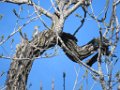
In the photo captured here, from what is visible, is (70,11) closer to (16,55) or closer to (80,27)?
(80,27)

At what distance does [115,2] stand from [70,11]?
251 centimetres

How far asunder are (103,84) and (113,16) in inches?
21.1

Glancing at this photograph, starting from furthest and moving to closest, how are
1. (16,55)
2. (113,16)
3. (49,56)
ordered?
(16,55), (49,56), (113,16)

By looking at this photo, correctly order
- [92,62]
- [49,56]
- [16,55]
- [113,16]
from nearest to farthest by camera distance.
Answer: [113,16] < [49,56] < [16,55] < [92,62]

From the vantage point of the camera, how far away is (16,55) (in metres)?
4.91

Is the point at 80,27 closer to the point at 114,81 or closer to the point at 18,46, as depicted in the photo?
the point at 18,46

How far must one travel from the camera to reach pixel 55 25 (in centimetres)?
507

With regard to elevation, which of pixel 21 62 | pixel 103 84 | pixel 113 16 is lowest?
pixel 103 84

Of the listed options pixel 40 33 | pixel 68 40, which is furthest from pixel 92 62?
pixel 40 33

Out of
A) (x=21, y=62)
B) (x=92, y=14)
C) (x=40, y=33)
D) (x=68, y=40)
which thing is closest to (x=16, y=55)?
(x=21, y=62)

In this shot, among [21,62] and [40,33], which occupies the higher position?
[40,33]

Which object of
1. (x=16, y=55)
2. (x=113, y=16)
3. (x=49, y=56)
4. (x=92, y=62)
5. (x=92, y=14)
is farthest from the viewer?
(x=92, y=62)

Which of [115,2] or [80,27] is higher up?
[80,27]

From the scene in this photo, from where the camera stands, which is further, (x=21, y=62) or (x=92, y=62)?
(x=92, y=62)
